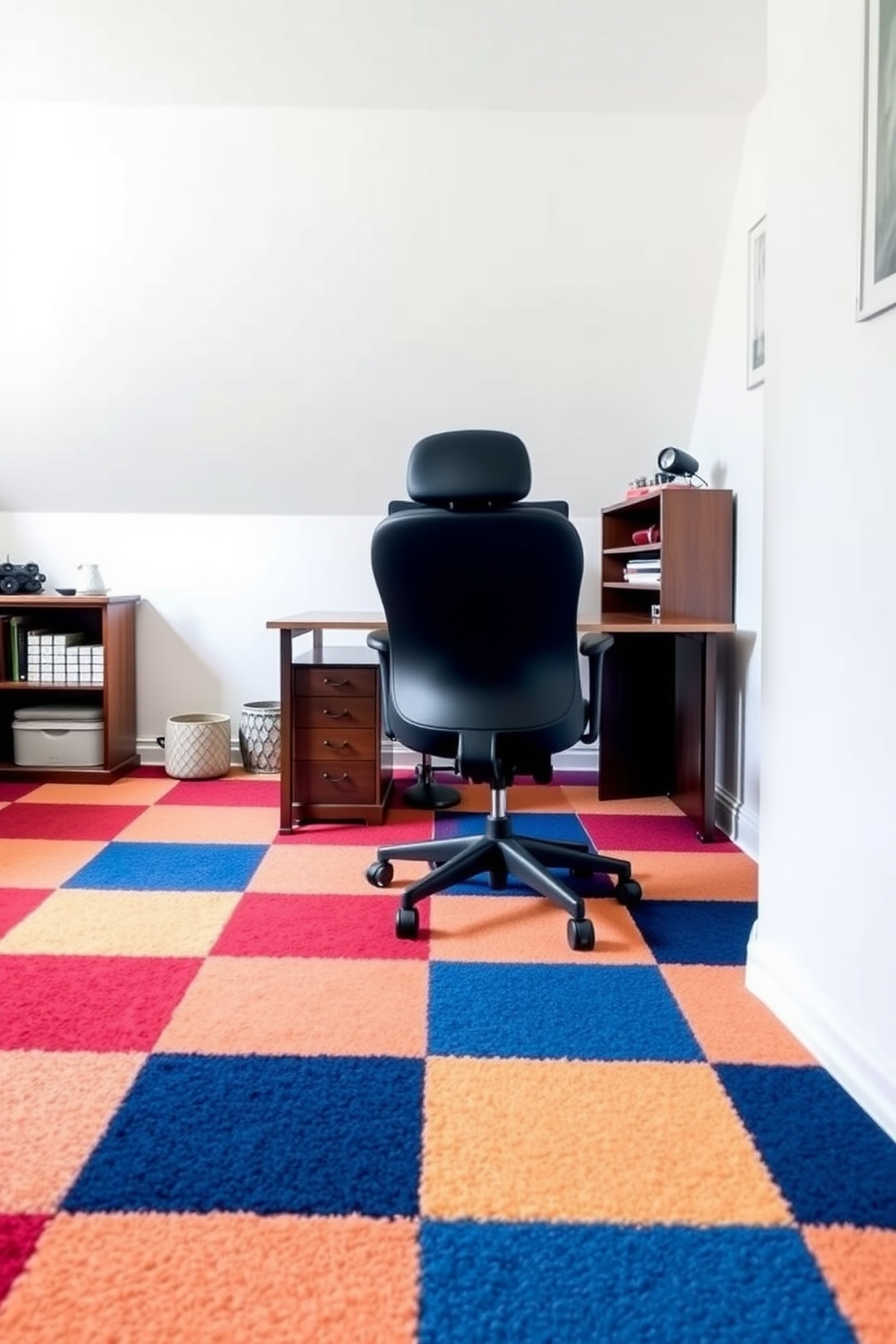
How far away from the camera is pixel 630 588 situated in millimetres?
4180

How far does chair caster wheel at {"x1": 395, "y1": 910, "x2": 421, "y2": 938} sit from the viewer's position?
230 cm

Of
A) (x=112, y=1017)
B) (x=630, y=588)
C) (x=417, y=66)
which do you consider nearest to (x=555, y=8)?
(x=417, y=66)

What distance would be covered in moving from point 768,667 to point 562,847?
3.03ft

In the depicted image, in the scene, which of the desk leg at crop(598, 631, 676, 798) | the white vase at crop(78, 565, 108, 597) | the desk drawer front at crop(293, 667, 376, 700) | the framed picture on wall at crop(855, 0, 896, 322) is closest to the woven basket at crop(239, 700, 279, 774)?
the white vase at crop(78, 565, 108, 597)

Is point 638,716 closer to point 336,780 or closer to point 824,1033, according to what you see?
point 336,780

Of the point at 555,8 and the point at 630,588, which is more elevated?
the point at 555,8

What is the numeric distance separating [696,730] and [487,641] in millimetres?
1467

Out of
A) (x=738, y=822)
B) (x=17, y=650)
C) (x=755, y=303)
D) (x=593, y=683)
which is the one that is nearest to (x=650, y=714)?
(x=738, y=822)

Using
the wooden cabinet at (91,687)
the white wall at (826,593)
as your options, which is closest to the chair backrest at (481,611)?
the white wall at (826,593)

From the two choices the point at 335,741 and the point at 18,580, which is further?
the point at 18,580

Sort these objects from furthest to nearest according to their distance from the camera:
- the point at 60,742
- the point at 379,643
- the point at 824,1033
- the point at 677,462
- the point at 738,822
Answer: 1. the point at 60,742
2. the point at 677,462
3. the point at 738,822
4. the point at 379,643
5. the point at 824,1033

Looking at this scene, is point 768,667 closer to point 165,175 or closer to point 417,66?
point 417,66

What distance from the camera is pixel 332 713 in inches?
133

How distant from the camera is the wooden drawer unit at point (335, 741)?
3.35 m
